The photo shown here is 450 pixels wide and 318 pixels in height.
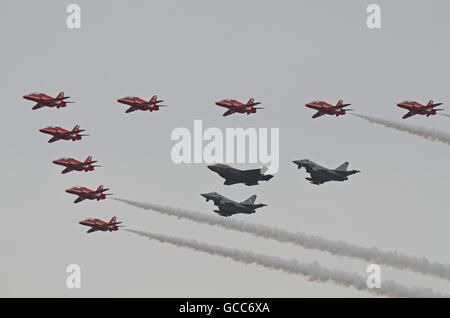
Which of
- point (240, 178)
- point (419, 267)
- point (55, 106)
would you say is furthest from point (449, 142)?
point (55, 106)

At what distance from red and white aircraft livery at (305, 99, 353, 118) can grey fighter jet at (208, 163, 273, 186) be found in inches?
458

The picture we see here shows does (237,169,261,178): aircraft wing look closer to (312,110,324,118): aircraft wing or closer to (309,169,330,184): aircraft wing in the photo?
(309,169,330,184): aircraft wing

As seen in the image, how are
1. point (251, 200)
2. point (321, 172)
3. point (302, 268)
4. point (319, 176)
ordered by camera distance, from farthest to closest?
point (251, 200) → point (319, 176) → point (321, 172) → point (302, 268)

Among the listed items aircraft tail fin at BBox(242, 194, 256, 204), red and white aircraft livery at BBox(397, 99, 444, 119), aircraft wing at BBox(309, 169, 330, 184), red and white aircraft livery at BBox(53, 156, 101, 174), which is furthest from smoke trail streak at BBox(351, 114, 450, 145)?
red and white aircraft livery at BBox(53, 156, 101, 174)

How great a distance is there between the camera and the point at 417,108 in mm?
158375

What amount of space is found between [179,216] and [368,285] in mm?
33792

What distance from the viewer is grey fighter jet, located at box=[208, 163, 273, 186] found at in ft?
531

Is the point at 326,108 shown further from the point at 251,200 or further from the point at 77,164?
the point at 77,164

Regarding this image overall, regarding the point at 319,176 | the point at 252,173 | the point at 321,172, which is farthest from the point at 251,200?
the point at 321,172

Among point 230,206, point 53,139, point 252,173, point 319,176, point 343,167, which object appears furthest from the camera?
point 343,167

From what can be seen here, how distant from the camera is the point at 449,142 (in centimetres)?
14762

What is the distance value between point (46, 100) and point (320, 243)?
4652 centimetres

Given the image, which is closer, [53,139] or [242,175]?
[242,175]
